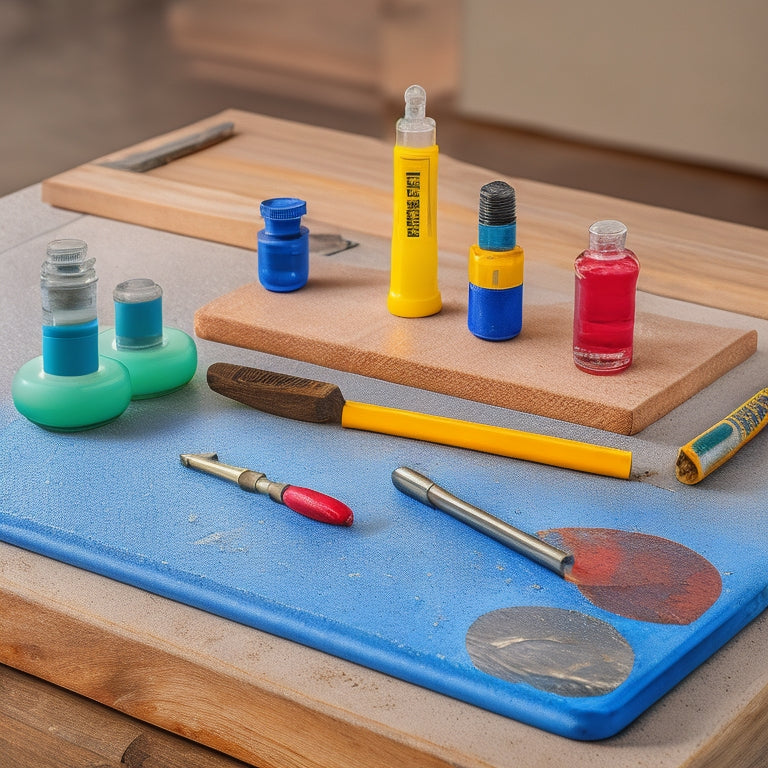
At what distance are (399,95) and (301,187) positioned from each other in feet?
9.09

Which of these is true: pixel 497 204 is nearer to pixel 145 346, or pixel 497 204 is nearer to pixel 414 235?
pixel 414 235

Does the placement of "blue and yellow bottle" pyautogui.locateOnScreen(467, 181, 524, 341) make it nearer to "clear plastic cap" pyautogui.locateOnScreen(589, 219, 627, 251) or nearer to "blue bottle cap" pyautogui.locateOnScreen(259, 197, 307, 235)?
"clear plastic cap" pyautogui.locateOnScreen(589, 219, 627, 251)

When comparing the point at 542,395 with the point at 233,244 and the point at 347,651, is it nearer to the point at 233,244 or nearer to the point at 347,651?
the point at 347,651

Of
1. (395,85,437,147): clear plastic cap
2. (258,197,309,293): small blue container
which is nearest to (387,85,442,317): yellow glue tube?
(395,85,437,147): clear plastic cap

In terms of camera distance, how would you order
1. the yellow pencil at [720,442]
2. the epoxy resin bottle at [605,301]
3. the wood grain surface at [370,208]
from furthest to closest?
the wood grain surface at [370,208] → the epoxy resin bottle at [605,301] → the yellow pencil at [720,442]

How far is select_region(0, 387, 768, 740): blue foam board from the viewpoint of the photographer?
33.9 inches

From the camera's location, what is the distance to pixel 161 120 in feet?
13.9

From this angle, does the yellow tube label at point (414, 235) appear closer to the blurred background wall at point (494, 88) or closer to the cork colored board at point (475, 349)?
the cork colored board at point (475, 349)

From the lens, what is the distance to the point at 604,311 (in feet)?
3.96

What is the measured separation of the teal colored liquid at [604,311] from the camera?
1.19 metres

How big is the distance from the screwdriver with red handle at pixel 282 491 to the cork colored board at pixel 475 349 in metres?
0.25

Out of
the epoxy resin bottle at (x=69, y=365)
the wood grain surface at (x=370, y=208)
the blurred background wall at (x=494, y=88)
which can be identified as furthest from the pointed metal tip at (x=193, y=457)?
the blurred background wall at (x=494, y=88)

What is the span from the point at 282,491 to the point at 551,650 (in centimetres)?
28

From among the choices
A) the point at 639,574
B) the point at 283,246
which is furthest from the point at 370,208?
the point at 639,574
